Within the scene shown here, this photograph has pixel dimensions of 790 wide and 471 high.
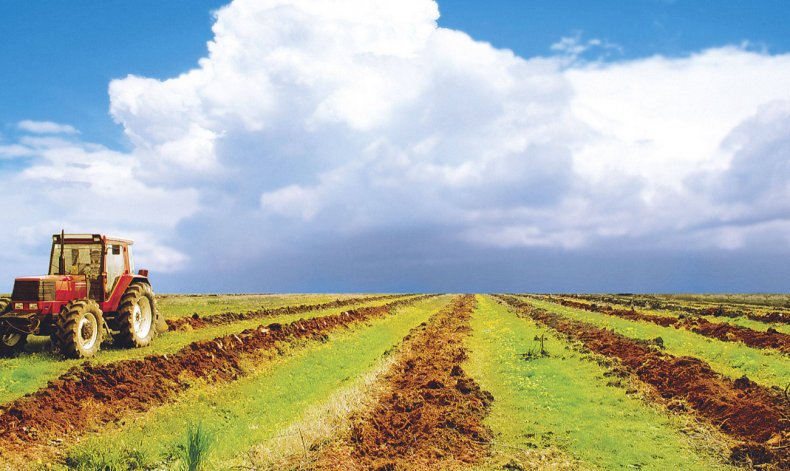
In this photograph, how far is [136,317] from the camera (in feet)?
71.0

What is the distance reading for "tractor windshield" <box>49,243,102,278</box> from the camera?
20.1m

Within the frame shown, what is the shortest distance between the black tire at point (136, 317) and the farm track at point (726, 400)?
1699 centimetres

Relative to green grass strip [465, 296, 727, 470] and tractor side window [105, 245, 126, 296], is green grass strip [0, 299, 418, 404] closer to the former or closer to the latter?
tractor side window [105, 245, 126, 296]

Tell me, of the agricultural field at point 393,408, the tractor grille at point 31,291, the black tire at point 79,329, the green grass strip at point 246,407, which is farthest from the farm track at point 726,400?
the tractor grille at point 31,291

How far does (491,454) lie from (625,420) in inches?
166

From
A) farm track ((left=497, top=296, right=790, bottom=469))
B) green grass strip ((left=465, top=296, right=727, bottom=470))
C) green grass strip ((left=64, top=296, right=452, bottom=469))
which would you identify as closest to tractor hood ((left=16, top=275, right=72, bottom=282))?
green grass strip ((left=64, top=296, right=452, bottom=469))

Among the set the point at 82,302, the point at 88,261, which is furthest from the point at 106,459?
the point at 88,261

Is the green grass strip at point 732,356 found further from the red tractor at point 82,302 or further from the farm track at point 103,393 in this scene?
the red tractor at point 82,302

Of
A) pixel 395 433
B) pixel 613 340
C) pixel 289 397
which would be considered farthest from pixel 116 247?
pixel 613 340

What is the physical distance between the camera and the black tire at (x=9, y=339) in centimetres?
1844

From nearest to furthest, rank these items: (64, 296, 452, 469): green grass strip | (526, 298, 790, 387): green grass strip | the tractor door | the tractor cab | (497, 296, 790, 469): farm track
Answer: (497, 296, 790, 469): farm track, (64, 296, 452, 469): green grass strip, (526, 298, 790, 387): green grass strip, the tractor cab, the tractor door

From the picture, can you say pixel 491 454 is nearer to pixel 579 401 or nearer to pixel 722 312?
pixel 579 401

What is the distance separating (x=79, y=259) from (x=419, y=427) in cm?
1534

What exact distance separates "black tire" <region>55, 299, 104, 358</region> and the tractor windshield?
7.20 ft
